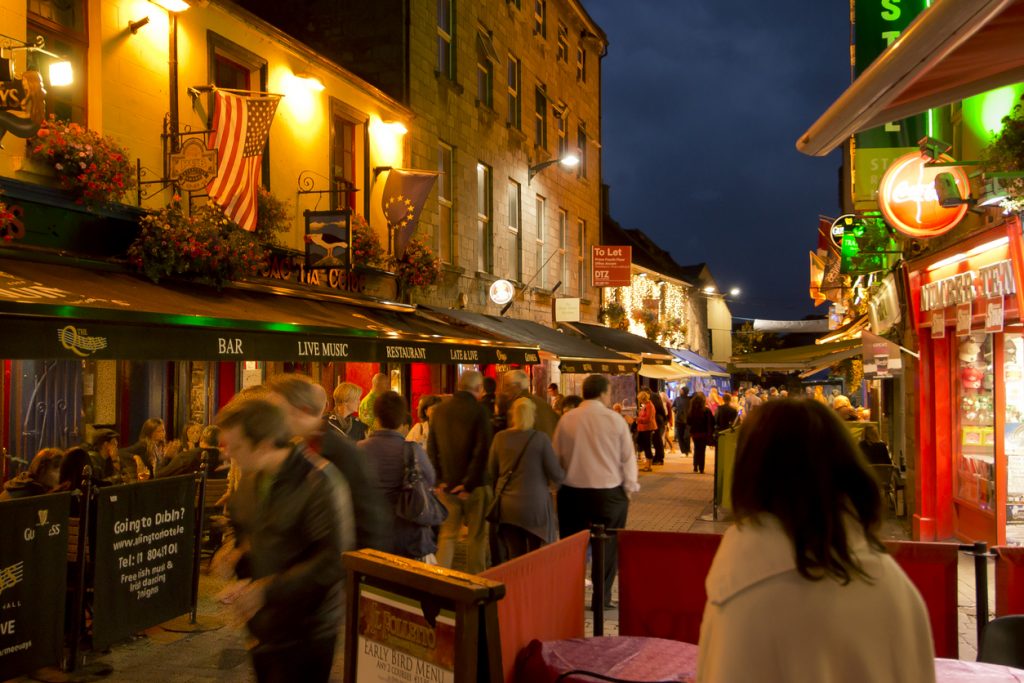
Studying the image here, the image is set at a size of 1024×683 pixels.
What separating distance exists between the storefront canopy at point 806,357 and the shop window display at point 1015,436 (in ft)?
18.0

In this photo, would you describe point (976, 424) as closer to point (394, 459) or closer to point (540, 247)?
point (394, 459)

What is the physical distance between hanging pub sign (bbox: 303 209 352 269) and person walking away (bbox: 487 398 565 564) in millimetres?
5659

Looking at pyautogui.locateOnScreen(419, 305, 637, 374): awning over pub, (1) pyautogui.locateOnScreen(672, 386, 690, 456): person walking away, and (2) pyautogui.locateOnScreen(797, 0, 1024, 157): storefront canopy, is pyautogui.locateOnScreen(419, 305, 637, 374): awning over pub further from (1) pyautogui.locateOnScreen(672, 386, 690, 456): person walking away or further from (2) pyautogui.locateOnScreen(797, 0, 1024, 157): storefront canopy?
(2) pyautogui.locateOnScreen(797, 0, 1024, 157): storefront canopy

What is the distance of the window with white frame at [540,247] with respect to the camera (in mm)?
23195

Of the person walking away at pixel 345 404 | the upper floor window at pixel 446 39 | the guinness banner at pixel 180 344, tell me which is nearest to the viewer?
the guinness banner at pixel 180 344

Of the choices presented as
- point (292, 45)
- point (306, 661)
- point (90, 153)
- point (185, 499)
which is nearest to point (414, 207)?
point (292, 45)

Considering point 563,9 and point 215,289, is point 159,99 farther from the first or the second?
point 563,9

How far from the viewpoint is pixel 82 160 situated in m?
8.94

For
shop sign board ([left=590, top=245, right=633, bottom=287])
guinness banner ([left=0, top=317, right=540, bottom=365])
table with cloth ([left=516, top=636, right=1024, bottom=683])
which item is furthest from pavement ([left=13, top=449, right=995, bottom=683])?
shop sign board ([left=590, top=245, right=633, bottom=287])

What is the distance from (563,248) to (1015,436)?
1627 centimetres

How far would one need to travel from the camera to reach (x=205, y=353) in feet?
26.9

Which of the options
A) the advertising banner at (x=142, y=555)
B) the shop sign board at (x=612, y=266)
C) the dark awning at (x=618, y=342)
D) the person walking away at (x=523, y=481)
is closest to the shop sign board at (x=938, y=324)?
the person walking away at (x=523, y=481)

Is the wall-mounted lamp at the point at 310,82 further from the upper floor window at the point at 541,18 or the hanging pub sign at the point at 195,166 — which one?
the upper floor window at the point at 541,18

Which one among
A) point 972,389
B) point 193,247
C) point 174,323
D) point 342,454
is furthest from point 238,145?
point 972,389
